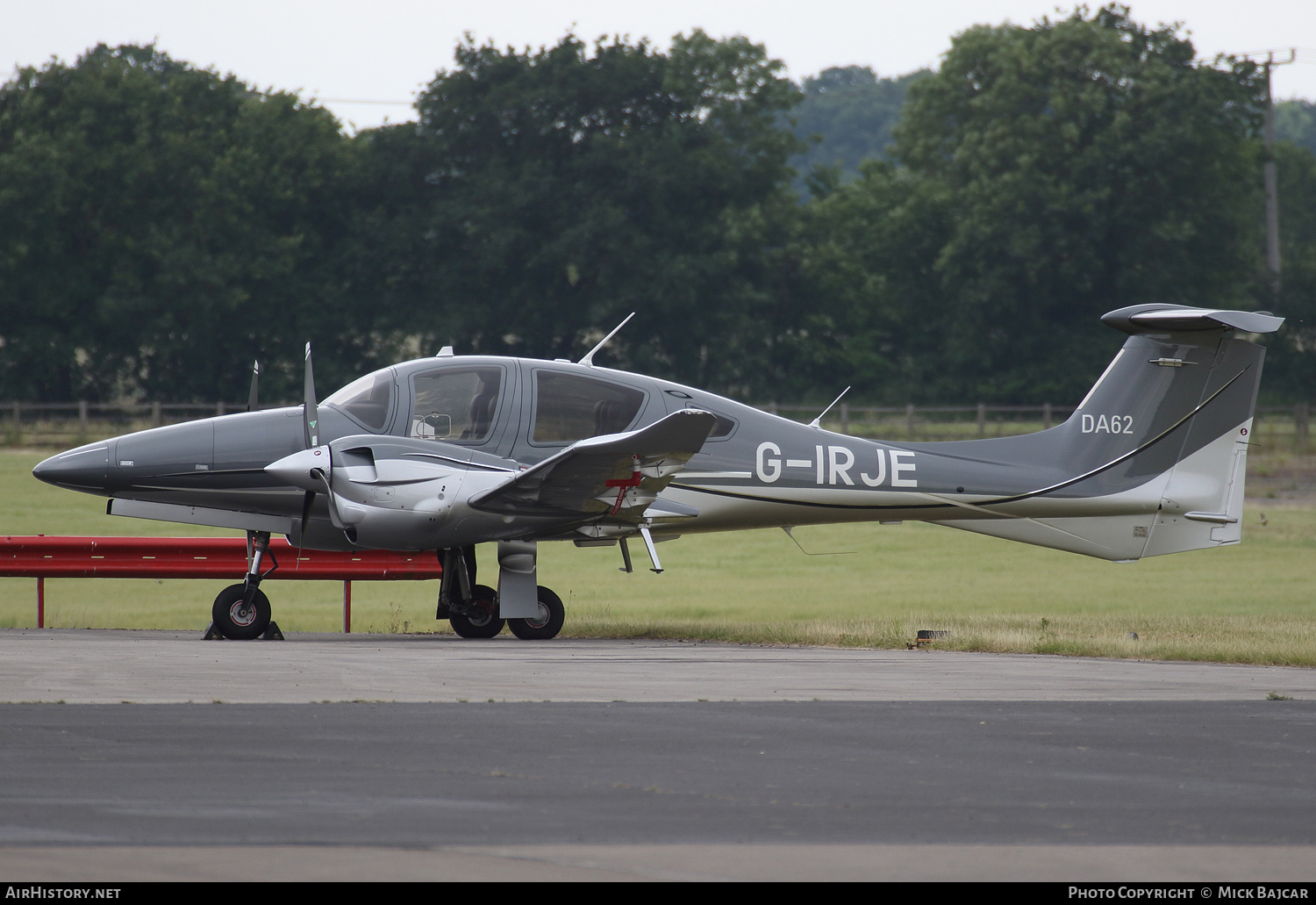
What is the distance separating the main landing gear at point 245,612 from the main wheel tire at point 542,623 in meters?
2.18

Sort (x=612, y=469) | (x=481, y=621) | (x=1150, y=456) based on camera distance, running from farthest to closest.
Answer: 1. (x=1150, y=456)
2. (x=481, y=621)
3. (x=612, y=469)

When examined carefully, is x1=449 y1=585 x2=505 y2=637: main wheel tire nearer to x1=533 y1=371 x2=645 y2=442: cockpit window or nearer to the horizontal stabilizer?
x1=533 y1=371 x2=645 y2=442: cockpit window

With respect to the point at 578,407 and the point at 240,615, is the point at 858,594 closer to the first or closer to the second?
the point at 578,407

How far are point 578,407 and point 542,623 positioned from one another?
6.76 ft

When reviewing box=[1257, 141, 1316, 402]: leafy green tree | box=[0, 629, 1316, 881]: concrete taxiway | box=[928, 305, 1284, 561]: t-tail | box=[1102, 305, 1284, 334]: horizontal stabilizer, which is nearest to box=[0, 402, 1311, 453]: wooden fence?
box=[1257, 141, 1316, 402]: leafy green tree

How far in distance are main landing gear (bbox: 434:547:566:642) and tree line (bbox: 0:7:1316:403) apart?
125 feet

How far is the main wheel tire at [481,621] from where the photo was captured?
585 inches

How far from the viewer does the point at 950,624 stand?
50.8 feet

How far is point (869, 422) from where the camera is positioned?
50.1 meters

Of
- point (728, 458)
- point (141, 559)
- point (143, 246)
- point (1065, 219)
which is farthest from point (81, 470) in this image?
point (1065, 219)

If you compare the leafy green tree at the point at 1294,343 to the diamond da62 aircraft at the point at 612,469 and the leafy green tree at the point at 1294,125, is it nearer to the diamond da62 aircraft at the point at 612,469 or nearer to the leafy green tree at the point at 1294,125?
the diamond da62 aircraft at the point at 612,469

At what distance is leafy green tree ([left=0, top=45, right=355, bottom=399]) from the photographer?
5122cm

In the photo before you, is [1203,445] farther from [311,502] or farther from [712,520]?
[311,502]

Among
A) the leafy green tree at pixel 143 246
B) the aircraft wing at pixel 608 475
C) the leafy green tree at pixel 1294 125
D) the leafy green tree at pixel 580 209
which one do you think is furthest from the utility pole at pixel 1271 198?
the leafy green tree at pixel 1294 125
